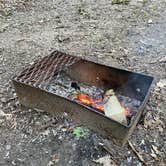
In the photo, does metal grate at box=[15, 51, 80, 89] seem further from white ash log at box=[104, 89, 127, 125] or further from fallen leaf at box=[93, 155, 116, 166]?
fallen leaf at box=[93, 155, 116, 166]

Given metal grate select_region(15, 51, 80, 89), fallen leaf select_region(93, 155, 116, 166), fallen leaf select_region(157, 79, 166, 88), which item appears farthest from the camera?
fallen leaf select_region(157, 79, 166, 88)

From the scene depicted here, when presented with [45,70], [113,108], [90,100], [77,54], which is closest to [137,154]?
[113,108]

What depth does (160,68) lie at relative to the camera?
378 centimetres

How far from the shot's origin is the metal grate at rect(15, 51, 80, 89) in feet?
9.76

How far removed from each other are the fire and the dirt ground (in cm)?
29

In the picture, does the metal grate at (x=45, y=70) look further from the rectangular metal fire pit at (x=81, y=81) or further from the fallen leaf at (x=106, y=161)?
the fallen leaf at (x=106, y=161)

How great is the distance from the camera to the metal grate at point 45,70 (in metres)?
2.98

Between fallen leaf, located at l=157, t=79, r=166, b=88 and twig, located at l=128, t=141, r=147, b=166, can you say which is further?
fallen leaf, located at l=157, t=79, r=166, b=88

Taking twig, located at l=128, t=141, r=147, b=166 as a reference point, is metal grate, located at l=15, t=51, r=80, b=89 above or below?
above

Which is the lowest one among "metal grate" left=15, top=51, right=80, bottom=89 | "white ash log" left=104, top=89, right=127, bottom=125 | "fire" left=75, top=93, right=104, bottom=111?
"fire" left=75, top=93, right=104, bottom=111

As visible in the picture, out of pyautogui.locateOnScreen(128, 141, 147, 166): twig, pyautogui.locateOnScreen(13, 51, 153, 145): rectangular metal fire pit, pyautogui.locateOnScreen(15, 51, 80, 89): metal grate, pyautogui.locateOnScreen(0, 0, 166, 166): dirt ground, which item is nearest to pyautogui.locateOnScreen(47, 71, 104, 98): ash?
pyautogui.locateOnScreen(13, 51, 153, 145): rectangular metal fire pit

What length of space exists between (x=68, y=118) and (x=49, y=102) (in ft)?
0.88

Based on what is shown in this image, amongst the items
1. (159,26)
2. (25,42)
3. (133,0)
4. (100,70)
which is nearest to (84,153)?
(100,70)

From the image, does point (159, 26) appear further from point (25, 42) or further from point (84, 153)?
point (84, 153)
